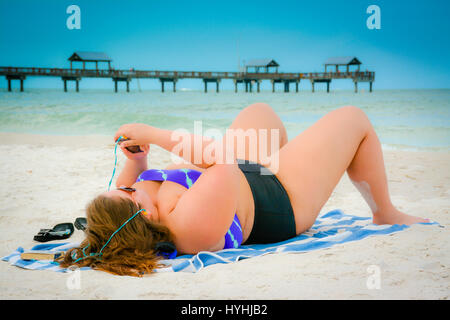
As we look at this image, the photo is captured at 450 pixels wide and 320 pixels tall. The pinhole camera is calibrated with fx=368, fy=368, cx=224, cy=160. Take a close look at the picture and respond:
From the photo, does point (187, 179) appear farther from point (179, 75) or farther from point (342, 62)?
point (342, 62)

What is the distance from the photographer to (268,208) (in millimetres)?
1955

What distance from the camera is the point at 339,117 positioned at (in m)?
2.10

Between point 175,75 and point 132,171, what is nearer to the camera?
point 132,171

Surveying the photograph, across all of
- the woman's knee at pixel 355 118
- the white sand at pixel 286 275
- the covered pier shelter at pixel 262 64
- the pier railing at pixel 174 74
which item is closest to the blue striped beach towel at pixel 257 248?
the white sand at pixel 286 275

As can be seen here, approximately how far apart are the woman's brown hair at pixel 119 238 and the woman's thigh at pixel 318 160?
79cm

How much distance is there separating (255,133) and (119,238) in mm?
1071

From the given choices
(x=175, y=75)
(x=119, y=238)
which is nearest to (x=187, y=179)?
(x=119, y=238)

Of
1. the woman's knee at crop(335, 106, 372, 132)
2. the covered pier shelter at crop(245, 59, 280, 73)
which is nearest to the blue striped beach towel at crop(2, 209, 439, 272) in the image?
the woman's knee at crop(335, 106, 372, 132)

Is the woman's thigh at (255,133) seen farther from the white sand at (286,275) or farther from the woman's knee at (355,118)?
the white sand at (286,275)

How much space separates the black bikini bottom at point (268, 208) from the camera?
6.43 feet

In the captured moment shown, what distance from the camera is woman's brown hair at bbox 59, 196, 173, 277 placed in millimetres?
1670
